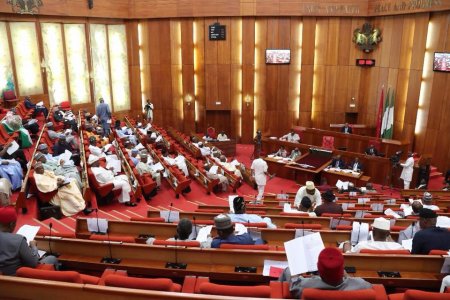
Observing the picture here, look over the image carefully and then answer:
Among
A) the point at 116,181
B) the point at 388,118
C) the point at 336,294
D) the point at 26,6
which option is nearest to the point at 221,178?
the point at 116,181

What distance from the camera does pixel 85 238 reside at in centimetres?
413

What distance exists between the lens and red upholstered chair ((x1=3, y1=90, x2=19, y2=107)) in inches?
453

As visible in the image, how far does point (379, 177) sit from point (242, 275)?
840cm

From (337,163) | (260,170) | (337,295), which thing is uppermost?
(337,295)

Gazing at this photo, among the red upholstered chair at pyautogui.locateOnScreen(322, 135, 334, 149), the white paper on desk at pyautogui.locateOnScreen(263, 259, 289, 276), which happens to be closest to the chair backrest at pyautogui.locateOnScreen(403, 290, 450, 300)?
the white paper on desk at pyautogui.locateOnScreen(263, 259, 289, 276)

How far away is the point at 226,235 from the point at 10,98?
34.1 ft

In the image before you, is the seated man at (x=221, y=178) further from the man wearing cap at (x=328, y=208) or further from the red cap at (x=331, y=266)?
the red cap at (x=331, y=266)

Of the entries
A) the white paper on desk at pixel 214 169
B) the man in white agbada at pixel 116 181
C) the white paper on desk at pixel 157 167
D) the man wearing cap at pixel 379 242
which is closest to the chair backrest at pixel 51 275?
the man wearing cap at pixel 379 242

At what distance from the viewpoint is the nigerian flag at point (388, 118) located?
12.6m

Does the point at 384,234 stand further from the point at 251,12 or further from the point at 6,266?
the point at 251,12

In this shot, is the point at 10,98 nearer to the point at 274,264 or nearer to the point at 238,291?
the point at 274,264

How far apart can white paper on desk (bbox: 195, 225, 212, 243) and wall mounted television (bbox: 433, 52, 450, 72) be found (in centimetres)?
940

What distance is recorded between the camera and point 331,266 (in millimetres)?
2322

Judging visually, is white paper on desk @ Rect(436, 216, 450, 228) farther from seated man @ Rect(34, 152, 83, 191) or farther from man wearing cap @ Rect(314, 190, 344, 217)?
seated man @ Rect(34, 152, 83, 191)
